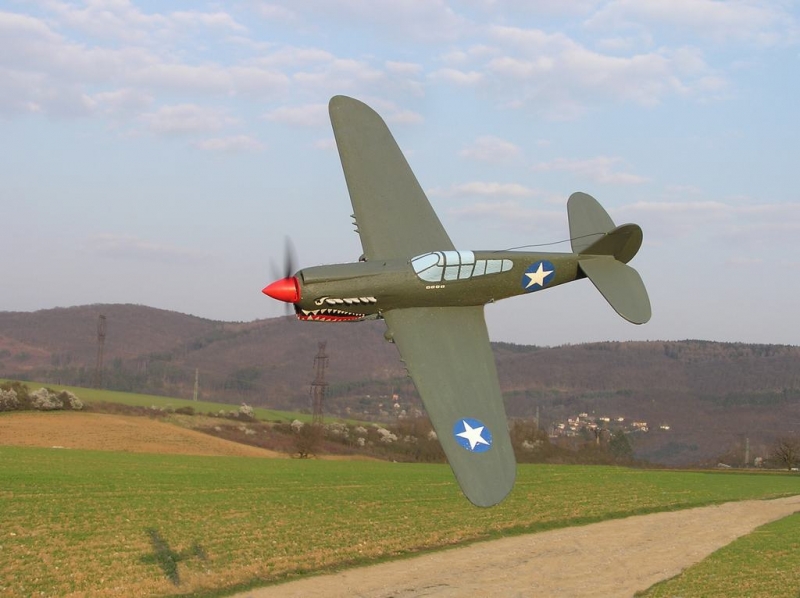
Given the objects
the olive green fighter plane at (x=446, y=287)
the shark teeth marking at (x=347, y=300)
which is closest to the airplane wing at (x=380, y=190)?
the olive green fighter plane at (x=446, y=287)

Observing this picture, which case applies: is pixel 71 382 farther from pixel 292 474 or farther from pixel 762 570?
pixel 762 570

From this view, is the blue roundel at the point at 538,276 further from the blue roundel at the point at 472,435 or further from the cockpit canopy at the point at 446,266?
the blue roundel at the point at 472,435

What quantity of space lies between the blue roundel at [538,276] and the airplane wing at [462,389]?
1156mm

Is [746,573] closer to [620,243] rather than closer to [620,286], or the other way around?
[620,286]

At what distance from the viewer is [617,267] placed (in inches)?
686

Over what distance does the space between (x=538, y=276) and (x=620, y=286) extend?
2.15 meters

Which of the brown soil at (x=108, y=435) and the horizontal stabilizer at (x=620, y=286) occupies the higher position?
the horizontal stabilizer at (x=620, y=286)

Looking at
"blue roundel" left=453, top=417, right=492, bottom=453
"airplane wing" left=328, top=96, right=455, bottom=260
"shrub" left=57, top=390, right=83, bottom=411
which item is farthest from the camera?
"shrub" left=57, top=390, right=83, bottom=411

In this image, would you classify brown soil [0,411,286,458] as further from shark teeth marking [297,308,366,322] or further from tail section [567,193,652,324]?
tail section [567,193,652,324]

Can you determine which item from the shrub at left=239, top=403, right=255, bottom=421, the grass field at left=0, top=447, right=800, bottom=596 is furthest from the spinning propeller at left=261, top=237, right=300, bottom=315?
the shrub at left=239, top=403, right=255, bottom=421

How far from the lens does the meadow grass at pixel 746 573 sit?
99.7 ft

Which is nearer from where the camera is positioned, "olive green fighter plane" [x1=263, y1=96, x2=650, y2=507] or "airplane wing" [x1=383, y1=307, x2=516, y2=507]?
"airplane wing" [x1=383, y1=307, x2=516, y2=507]

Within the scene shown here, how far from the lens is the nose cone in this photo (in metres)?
15.0

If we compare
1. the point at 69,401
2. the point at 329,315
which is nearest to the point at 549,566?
the point at 329,315
